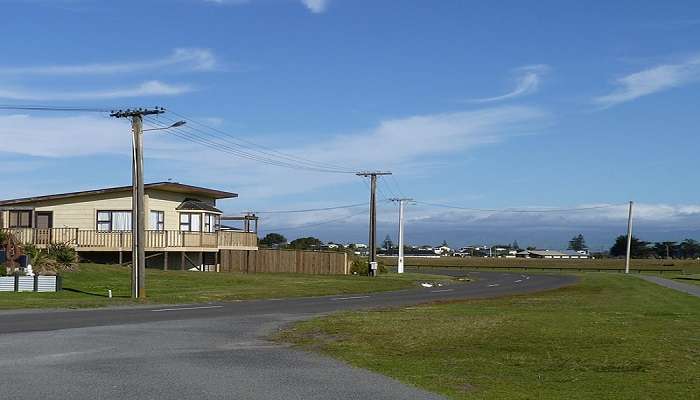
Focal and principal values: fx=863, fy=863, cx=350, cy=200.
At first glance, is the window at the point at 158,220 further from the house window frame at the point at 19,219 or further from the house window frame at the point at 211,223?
the house window frame at the point at 19,219

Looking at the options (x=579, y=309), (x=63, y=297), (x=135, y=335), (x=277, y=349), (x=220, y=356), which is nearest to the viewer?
(x=220, y=356)

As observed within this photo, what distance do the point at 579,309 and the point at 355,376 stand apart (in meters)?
17.8

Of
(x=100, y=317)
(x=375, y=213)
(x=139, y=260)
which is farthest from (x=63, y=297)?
(x=375, y=213)

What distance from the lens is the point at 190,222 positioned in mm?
54656

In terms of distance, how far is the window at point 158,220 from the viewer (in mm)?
52062

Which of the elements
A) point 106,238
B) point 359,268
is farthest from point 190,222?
point 359,268

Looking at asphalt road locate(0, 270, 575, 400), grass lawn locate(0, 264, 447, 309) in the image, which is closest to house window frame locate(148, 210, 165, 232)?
grass lawn locate(0, 264, 447, 309)

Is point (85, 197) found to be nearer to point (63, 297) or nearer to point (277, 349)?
point (63, 297)

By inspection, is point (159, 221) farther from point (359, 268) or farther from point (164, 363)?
point (164, 363)

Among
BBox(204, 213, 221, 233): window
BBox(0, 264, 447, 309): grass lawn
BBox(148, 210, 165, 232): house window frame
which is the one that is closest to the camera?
BBox(0, 264, 447, 309): grass lawn

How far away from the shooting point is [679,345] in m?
16.8

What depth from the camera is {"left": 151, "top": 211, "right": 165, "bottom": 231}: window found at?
52062 mm

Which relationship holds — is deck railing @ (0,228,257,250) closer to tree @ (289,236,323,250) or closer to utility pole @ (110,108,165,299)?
utility pole @ (110,108,165,299)

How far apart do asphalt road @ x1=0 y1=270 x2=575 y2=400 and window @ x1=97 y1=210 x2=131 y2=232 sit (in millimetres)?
28286
